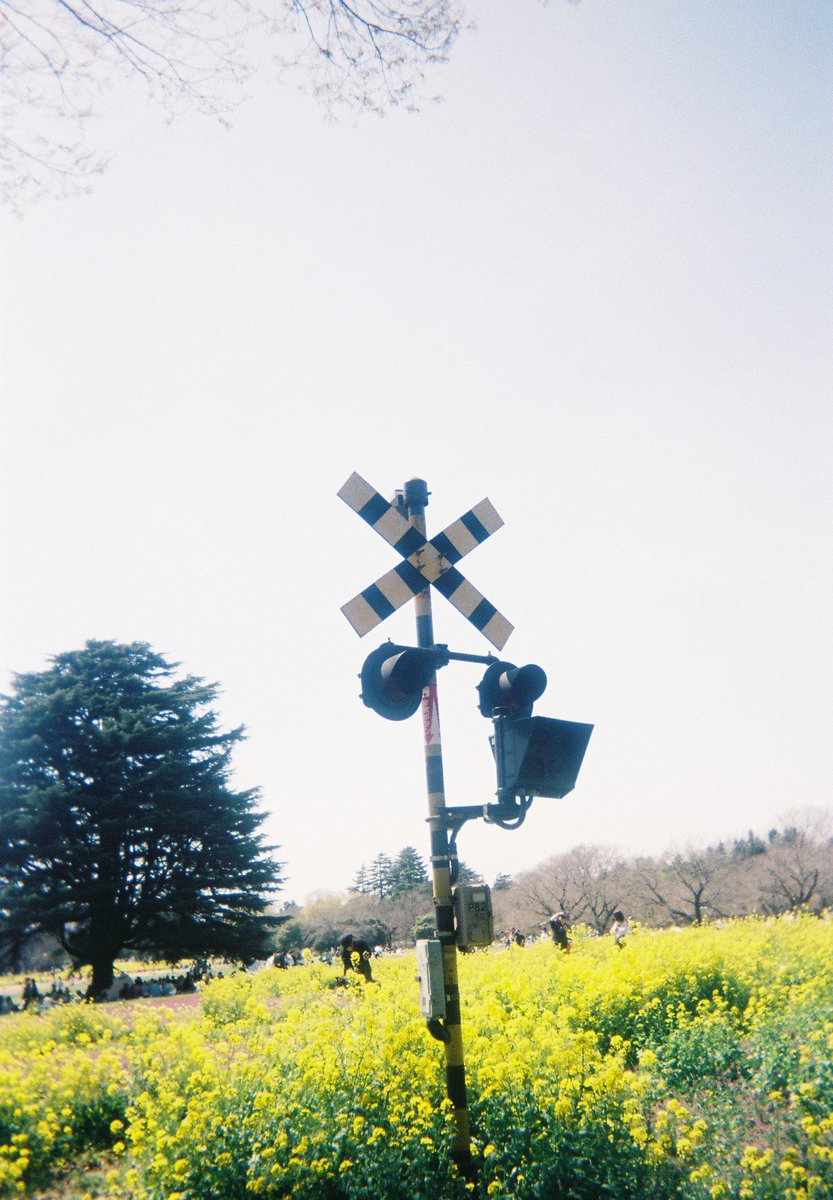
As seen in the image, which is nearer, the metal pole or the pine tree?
the metal pole

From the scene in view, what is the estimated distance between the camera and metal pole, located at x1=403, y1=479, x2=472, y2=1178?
396 cm

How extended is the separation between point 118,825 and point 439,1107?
24.8 metres

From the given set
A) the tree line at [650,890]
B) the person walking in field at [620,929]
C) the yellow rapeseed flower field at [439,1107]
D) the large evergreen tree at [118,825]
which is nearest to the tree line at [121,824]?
the large evergreen tree at [118,825]

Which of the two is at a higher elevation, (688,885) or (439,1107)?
(688,885)

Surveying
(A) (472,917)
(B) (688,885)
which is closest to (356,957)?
(A) (472,917)

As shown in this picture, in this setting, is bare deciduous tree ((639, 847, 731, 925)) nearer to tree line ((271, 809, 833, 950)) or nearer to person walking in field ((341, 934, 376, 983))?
tree line ((271, 809, 833, 950))

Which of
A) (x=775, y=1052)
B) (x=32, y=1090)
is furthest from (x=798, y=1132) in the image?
(x=32, y=1090)

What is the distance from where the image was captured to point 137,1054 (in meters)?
6.51

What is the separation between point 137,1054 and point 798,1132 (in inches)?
201

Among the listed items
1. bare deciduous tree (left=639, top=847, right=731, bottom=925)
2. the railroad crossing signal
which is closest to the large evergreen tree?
the railroad crossing signal

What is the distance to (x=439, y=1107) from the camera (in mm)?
4656

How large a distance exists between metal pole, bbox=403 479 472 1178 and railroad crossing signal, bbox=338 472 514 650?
0.54m

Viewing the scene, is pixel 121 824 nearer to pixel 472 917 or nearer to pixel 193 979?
pixel 193 979

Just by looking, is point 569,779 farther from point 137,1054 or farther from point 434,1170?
point 137,1054
